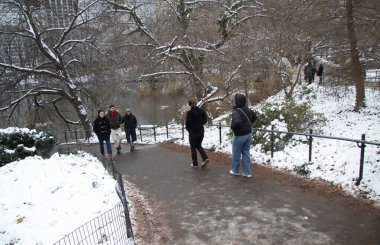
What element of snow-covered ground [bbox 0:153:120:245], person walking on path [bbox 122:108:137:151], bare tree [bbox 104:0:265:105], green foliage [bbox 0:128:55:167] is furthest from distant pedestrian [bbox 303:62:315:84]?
snow-covered ground [bbox 0:153:120:245]

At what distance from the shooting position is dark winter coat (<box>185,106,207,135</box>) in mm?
8133

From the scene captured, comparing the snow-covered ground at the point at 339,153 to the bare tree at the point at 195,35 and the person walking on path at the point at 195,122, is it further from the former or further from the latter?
the bare tree at the point at 195,35

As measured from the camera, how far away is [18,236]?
5156 mm

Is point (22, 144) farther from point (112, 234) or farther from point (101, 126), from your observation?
point (112, 234)

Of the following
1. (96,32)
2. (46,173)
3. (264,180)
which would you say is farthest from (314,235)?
(96,32)

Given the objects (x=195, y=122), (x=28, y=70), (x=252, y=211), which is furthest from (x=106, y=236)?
(x=28, y=70)

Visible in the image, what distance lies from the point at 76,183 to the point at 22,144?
171 inches

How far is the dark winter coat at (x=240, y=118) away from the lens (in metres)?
6.89

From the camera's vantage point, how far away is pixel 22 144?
10320 millimetres

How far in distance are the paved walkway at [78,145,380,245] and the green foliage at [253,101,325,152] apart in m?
1.22

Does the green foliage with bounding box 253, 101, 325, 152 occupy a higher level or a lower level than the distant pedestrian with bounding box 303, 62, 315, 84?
lower

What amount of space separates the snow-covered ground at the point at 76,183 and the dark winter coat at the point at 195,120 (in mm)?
1778

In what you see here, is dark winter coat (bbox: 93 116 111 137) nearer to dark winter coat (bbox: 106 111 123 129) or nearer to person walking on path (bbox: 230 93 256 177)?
dark winter coat (bbox: 106 111 123 129)

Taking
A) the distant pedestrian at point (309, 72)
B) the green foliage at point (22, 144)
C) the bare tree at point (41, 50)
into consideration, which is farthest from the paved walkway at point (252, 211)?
the distant pedestrian at point (309, 72)
